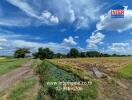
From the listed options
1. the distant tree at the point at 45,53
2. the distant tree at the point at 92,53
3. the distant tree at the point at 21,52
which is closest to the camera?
the distant tree at the point at 45,53

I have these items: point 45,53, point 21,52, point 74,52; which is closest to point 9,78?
point 45,53

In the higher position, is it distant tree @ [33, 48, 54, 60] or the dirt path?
distant tree @ [33, 48, 54, 60]

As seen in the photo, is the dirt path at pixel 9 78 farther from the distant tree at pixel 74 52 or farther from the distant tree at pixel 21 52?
the distant tree at pixel 21 52

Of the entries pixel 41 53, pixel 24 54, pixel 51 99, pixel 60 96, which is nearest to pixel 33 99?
pixel 51 99

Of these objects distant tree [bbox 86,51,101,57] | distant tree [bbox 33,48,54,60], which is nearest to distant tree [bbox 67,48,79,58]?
distant tree [bbox 86,51,101,57]

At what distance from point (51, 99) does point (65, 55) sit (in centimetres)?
11772

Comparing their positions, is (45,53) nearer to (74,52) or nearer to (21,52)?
(74,52)

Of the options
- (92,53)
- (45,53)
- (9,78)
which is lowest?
(9,78)

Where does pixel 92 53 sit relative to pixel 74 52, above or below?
below

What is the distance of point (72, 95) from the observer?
13.1 meters

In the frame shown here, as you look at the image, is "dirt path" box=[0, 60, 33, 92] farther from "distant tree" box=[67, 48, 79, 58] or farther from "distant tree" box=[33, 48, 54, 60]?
"distant tree" box=[67, 48, 79, 58]

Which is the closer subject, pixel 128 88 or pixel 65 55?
pixel 128 88

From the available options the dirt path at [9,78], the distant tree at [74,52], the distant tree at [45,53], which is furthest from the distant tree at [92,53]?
the dirt path at [9,78]

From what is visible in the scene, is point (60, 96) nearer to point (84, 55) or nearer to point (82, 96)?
point (82, 96)
